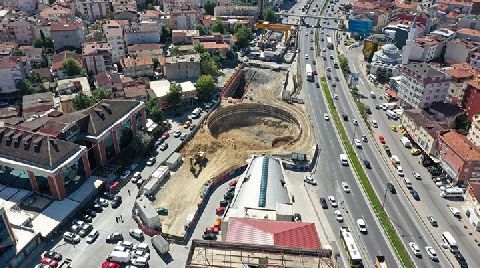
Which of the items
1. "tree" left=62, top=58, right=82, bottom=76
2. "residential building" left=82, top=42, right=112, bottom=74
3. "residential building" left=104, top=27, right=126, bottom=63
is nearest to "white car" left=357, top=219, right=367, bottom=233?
"tree" left=62, top=58, right=82, bottom=76

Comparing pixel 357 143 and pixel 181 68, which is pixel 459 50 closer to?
pixel 357 143

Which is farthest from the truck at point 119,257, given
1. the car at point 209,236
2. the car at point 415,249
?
the car at point 415,249

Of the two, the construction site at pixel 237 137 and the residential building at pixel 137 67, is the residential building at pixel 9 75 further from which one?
the construction site at pixel 237 137

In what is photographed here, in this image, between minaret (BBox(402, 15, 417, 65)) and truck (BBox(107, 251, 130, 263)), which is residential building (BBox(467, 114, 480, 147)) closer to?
minaret (BBox(402, 15, 417, 65))

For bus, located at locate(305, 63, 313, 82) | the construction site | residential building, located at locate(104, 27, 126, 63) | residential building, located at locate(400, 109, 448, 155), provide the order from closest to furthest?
the construction site, residential building, located at locate(400, 109, 448, 155), bus, located at locate(305, 63, 313, 82), residential building, located at locate(104, 27, 126, 63)

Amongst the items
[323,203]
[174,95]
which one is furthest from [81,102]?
[323,203]

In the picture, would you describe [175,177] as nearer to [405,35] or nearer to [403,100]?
[403,100]
